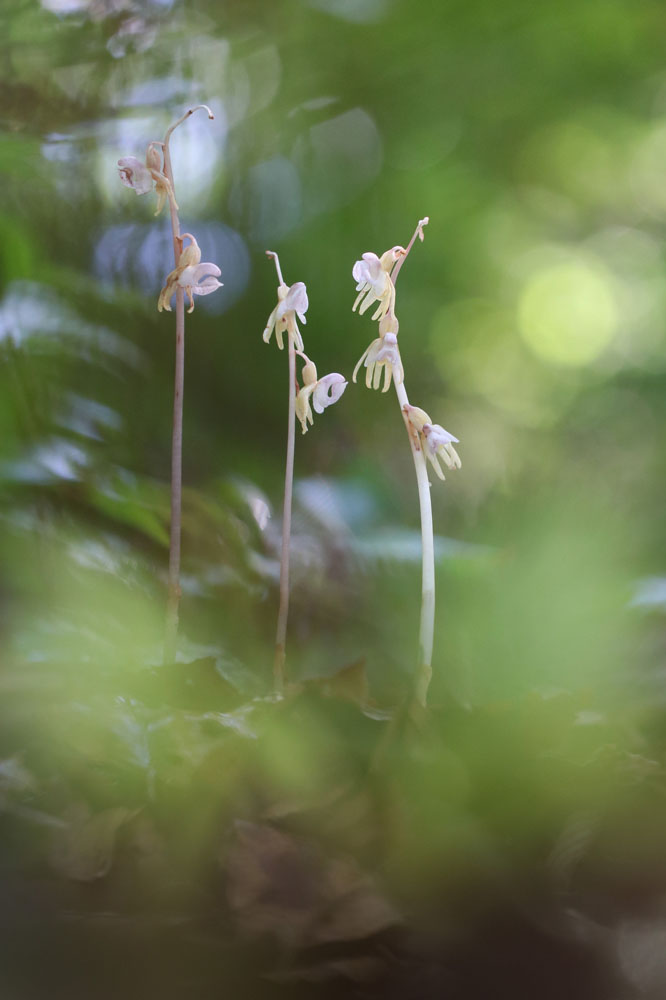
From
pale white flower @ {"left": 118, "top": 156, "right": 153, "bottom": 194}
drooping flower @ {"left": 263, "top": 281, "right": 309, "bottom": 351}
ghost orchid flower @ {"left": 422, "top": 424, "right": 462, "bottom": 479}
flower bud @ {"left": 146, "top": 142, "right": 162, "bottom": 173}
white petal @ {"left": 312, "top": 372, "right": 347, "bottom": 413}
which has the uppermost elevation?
flower bud @ {"left": 146, "top": 142, "right": 162, "bottom": 173}

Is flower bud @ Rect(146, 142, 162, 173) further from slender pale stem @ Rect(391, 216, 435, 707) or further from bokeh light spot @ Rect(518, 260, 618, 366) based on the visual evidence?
bokeh light spot @ Rect(518, 260, 618, 366)

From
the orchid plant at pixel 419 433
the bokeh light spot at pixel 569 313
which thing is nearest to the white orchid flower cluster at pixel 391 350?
the orchid plant at pixel 419 433

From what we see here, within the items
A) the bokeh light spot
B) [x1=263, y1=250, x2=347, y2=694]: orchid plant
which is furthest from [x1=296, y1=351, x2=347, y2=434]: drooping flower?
the bokeh light spot

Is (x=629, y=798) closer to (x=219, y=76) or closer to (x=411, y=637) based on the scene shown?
(x=411, y=637)

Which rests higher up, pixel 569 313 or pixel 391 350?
pixel 569 313

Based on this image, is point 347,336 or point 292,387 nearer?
point 292,387

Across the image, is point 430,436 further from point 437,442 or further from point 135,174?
point 135,174

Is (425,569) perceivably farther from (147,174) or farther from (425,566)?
(147,174)

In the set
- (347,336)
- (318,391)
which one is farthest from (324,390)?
(347,336)
